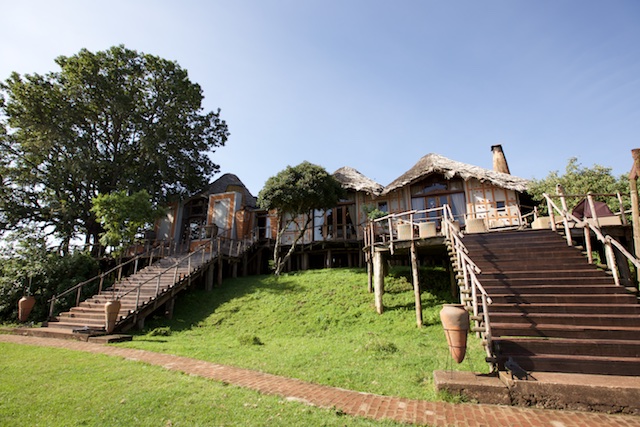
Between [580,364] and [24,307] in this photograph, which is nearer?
[580,364]

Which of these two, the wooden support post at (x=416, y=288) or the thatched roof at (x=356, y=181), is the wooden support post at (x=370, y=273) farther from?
the thatched roof at (x=356, y=181)

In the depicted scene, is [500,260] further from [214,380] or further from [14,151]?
[14,151]

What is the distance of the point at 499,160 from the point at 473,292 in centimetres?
2047

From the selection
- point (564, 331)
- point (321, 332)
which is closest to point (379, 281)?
point (321, 332)

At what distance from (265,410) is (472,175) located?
55.2ft

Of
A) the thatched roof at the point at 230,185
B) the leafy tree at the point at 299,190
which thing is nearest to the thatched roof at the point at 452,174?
the leafy tree at the point at 299,190

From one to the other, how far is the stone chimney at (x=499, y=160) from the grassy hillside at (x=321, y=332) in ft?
42.2

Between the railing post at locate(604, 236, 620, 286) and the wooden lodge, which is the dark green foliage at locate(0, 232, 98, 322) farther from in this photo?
the railing post at locate(604, 236, 620, 286)

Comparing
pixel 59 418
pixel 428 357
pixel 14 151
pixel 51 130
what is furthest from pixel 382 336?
pixel 14 151

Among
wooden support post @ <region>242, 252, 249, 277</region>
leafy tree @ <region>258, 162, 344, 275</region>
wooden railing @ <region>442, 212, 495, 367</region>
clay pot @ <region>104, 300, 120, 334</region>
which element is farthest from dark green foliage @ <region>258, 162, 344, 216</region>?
clay pot @ <region>104, 300, 120, 334</region>

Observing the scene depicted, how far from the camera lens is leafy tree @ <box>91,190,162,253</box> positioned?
17.8 metres

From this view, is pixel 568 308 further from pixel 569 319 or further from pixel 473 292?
pixel 473 292

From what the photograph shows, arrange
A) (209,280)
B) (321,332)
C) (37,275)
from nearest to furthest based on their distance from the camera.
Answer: (321,332), (37,275), (209,280)

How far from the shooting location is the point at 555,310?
262 inches
